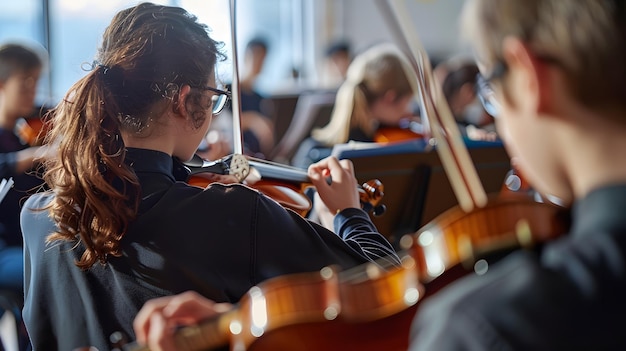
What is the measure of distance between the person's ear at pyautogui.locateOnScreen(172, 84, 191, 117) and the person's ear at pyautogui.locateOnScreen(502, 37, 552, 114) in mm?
669

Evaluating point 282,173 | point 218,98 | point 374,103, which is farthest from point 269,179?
point 374,103

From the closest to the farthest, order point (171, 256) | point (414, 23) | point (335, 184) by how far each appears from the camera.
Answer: point (171, 256) → point (335, 184) → point (414, 23)

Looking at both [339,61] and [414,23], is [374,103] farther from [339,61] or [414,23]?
[414,23]

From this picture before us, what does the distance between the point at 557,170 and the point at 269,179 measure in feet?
3.25

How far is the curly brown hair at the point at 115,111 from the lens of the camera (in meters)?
1.19

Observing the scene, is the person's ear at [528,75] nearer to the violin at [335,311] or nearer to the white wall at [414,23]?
A: the violin at [335,311]

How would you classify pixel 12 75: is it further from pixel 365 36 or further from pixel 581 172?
pixel 365 36

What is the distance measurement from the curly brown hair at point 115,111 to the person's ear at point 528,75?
658mm

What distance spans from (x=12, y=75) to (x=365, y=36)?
505 cm

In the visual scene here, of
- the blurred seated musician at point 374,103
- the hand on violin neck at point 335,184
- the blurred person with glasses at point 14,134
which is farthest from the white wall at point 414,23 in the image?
the hand on violin neck at point 335,184

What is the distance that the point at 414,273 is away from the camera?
83 cm

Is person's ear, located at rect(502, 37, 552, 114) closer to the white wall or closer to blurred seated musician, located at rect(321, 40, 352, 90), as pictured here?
blurred seated musician, located at rect(321, 40, 352, 90)

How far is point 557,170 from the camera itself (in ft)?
2.29

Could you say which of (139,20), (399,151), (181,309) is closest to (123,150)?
(139,20)
